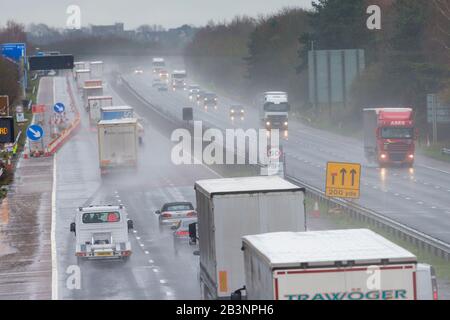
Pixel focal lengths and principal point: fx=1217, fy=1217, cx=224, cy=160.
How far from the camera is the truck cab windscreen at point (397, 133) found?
68312 millimetres

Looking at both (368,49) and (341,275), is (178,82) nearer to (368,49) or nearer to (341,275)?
(368,49)

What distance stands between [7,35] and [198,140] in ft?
317

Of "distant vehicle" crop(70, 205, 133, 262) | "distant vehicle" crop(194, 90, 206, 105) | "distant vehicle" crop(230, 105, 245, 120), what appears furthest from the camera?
"distant vehicle" crop(194, 90, 206, 105)

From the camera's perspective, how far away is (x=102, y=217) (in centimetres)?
3869

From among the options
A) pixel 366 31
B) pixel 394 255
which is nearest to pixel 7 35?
pixel 366 31

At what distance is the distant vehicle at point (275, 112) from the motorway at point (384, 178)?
1.71 m

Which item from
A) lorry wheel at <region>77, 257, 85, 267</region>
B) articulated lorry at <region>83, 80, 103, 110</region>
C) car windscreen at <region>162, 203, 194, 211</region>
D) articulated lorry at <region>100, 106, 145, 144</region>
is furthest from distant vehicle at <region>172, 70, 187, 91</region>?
lorry wheel at <region>77, 257, 85, 267</region>

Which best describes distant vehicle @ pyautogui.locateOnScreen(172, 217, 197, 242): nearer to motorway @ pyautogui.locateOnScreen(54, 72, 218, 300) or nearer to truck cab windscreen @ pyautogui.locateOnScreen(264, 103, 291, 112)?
motorway @ pyautogui.locateOnScreen(54, 72, 218, 300)

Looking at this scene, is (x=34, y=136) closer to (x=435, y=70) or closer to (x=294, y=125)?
(x=435, y=70)

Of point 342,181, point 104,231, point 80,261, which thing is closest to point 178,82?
point 342,181

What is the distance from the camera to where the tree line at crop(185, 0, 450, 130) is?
97.0 metres

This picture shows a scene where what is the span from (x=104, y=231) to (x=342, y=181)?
815cm

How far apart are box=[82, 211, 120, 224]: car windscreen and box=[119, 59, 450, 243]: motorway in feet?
34.3
